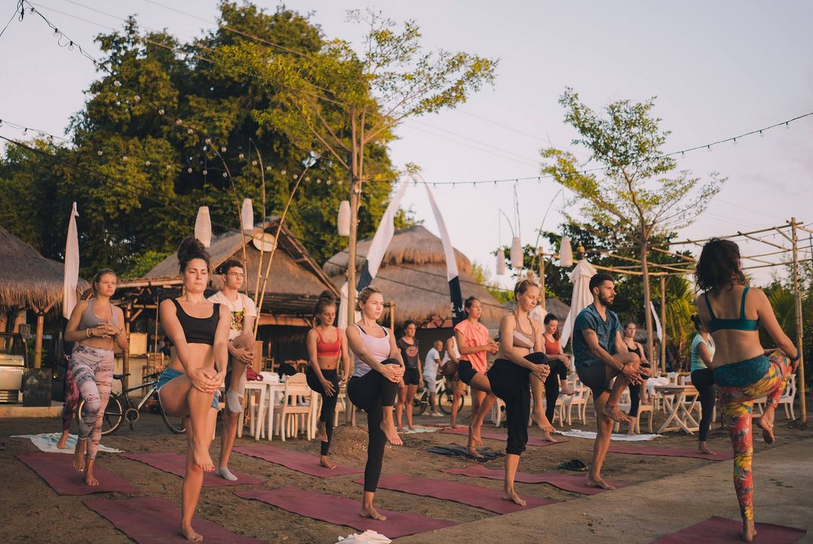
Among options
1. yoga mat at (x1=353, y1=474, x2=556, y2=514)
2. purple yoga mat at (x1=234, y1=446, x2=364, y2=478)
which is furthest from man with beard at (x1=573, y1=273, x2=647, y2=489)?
purple yoga mat at (x1=234, y1=446, x2=364, y2=478)

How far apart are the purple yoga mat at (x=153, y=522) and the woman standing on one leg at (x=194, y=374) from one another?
0.14 meters

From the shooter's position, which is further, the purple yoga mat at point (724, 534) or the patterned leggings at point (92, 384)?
the patterned leggings at point (92, 384)

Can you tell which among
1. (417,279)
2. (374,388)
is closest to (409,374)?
(374,388)

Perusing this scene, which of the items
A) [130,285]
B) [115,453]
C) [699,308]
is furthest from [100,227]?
[699,308]

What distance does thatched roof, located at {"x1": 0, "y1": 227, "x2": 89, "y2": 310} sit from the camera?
15.8 meters

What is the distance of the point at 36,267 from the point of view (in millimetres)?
16781

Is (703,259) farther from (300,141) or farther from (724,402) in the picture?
(300,141)

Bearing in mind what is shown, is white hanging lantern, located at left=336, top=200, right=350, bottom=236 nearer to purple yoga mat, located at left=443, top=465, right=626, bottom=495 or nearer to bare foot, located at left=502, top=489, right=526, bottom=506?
purple yoga mat, located at left=443, top=465, right=626, bottom=495

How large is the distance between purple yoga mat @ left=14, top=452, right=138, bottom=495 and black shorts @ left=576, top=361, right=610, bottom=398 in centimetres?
392

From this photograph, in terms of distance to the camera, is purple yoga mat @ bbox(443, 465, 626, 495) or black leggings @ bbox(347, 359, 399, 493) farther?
purple yoga mat @ bbox(443, 465, 626, 495)

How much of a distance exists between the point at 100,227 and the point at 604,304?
25.5 m

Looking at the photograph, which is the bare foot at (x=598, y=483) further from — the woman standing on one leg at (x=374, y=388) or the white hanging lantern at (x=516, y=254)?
the white hanging lantern at (x=516, y=254)

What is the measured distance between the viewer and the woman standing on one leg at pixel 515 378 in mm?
5750

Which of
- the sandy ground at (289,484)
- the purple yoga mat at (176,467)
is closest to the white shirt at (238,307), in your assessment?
the purple yoga mat at (176,467)
